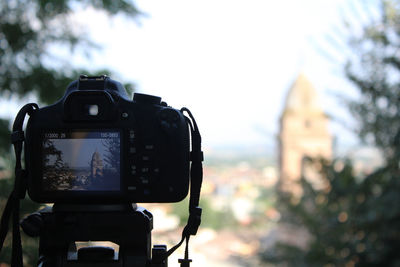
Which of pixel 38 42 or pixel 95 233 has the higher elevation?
pixel 38 42

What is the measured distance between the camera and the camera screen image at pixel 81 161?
69cm

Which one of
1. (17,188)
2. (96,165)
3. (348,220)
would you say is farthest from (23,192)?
(348,220)

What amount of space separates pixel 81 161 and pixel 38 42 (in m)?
1.49

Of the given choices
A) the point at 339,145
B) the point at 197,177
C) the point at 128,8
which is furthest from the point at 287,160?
the point at 197,177

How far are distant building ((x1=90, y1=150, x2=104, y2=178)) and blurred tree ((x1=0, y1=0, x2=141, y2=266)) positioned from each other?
1.27 metres

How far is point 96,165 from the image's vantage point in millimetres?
694

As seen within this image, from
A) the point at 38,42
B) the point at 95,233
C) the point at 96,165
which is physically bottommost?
the point at 95,233

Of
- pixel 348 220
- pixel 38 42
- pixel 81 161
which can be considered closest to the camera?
pixel 81 161

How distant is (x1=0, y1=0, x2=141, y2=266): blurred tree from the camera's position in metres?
1.96

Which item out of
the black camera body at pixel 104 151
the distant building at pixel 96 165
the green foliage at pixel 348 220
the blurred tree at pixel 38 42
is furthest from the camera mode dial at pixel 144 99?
the green foliage at pixel 348 220

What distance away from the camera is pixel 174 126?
0.72m

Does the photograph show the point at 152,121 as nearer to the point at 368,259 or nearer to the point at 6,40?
the point at 6,40

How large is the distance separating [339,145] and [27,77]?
247 cm

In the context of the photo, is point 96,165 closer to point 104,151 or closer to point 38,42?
point 104,151
